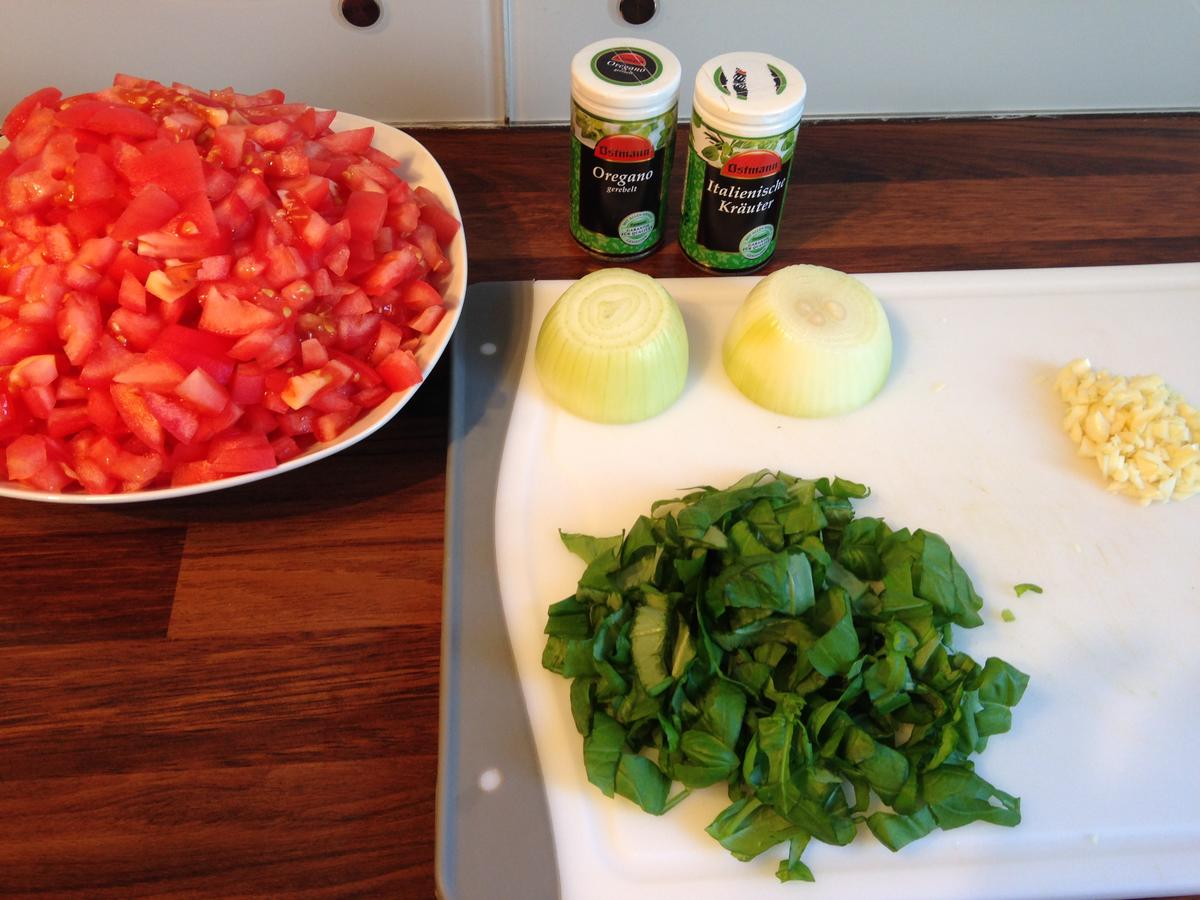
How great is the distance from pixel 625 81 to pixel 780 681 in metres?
0.66

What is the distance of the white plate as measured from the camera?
862 mm

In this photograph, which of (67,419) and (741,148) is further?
(741,148)

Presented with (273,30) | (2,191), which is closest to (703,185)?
(273,30)

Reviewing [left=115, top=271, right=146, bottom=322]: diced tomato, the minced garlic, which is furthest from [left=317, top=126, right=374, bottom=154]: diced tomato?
the minced garlic

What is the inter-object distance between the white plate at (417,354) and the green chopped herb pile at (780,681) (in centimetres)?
28

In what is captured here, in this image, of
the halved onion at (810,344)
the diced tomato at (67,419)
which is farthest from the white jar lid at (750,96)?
the diced tomato at (67,419)

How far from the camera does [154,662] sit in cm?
90

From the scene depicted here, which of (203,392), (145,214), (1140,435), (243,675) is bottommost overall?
(243,675)

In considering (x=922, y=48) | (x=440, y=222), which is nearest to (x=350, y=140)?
(x=440, y=222)

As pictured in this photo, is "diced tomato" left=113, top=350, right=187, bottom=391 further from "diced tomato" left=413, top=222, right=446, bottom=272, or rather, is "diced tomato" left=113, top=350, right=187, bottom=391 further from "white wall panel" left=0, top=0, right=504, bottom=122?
"white wall panel" left=0, top=0, right=504, bottom=122

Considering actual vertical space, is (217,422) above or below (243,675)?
above

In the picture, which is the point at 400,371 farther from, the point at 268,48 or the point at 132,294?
the point at 268,48

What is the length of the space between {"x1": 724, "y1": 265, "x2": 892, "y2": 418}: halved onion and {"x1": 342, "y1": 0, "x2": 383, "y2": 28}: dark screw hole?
669 mm

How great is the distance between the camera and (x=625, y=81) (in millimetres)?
1022
